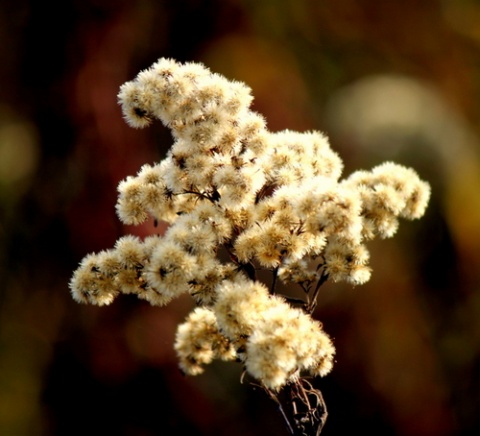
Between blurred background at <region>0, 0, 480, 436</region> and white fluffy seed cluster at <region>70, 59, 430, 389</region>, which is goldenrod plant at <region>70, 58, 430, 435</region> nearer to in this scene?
white fluffy seed cluster at <region>70, 59, 430, 389</region>

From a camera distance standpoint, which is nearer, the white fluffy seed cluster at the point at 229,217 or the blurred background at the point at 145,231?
the white fluffy seed cluster at the point at 229,217

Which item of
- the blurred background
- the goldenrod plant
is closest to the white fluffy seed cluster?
the goldenrod plant

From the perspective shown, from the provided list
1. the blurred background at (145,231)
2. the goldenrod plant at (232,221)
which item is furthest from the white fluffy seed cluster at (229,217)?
the blurred background at (145,231)

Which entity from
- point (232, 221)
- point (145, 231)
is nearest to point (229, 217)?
point (232, 221)

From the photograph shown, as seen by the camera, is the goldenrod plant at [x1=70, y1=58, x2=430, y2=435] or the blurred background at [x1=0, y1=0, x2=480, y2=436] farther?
the blurred background at [x1=0, y1=0, x2=480, y2=436]

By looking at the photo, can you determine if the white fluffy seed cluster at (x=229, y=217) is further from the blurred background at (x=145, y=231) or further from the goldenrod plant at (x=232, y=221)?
the blurred background at (x=145, y=231)

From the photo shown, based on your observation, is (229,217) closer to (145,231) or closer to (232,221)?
(232,221)

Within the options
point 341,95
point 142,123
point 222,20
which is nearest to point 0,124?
point 222,20

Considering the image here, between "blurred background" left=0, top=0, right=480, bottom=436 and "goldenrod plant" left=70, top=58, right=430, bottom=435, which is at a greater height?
"blurred background" left=0, top=0, right=480, bottom=436

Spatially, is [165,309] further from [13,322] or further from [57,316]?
[13,322]
